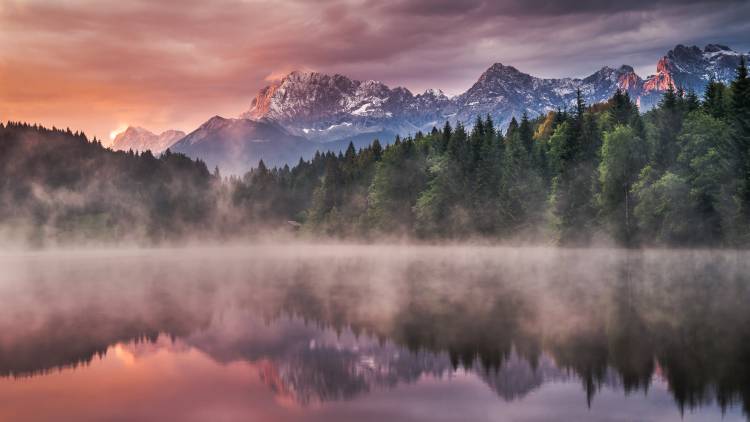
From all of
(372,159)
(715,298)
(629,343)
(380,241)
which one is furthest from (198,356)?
(372,159)

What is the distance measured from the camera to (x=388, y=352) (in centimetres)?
2823

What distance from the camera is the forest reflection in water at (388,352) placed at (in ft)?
67.3

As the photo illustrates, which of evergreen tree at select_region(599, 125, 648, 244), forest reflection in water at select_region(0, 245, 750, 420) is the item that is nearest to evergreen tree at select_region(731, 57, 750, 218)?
evergreen tree at select_region(599, 125, 648, 244)

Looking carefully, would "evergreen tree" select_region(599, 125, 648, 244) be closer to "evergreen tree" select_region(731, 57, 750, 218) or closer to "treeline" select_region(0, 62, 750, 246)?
"treeline" select_region(0, 62, 750, 246)

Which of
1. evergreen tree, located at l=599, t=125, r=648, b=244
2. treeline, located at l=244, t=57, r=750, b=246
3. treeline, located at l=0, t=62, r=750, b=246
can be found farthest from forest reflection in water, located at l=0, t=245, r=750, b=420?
evergreen tree, located at l=599, t=125, r=648, b=244

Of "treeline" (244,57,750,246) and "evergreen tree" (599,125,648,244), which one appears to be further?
"evergreen tree" (599,125,648,244)

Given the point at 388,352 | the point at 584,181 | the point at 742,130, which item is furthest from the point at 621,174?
the point at 388,352

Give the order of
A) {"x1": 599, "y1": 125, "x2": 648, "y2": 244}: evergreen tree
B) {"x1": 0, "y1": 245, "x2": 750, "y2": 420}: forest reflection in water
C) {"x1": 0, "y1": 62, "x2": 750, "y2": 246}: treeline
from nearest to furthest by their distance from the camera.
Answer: {"x1": 0, "y1": 245, "x2": 750, "y2": 420}: forest reflection in water → {"x1": 0, "y1": 62, "x2": 750, "y2": 246}: treeline → {"x1": 599, "y1": 125, "x2": 648, "y2": 244}: evergreen tree

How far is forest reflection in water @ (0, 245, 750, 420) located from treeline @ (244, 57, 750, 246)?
1307 inches

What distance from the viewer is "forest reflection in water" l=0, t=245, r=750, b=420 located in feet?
67.3

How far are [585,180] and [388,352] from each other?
8793 cm

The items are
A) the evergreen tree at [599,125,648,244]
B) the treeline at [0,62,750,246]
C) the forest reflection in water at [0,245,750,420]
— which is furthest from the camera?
the evergreen tree at [599,125,648,244]

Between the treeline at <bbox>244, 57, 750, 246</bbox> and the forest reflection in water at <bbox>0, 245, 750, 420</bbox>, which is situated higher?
the treeline at <bbox>244, 57, 750, 246</bbox>

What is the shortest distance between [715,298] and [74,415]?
127ft
